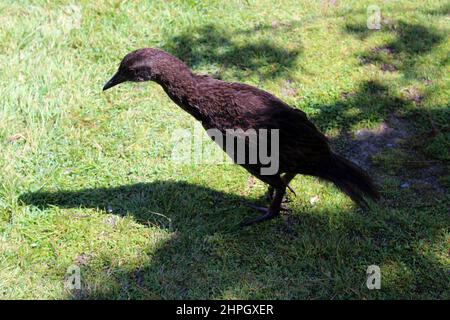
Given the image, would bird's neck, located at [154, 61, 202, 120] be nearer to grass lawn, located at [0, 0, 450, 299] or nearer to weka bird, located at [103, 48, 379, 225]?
weka bird, located at [103, 48, 379, 225]

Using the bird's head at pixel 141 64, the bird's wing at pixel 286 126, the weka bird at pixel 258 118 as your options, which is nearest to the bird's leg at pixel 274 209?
the weka bird at pixel 258 118

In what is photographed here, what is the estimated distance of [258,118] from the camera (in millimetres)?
3879

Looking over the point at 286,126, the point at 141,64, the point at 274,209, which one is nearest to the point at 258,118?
the point at 286,126

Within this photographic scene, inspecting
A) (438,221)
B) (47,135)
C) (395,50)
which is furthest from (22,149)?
(395,50)

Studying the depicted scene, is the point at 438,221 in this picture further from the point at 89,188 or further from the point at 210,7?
the point at 210,7

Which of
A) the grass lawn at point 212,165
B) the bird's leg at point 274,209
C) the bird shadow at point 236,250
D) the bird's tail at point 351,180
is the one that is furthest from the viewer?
the bird's leg at point 274,209

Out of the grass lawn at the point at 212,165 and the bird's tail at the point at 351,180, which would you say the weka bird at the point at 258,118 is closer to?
the bird's tail at the point at 351,180

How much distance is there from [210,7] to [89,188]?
9.82ft

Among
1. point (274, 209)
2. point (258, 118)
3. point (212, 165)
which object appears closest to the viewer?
point (258, 118)

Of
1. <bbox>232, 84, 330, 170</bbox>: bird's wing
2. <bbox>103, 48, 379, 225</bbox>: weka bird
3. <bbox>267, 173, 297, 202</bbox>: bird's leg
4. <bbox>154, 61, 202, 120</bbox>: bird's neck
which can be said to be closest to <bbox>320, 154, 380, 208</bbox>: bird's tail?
<bbox>103, 48, 379, 225</bbox>: weka bird

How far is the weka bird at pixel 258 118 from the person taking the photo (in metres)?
3.89

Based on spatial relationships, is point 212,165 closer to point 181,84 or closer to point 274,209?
point 274,209

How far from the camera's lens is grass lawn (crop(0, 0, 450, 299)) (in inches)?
152

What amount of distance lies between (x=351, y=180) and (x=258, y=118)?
32.8 inches
